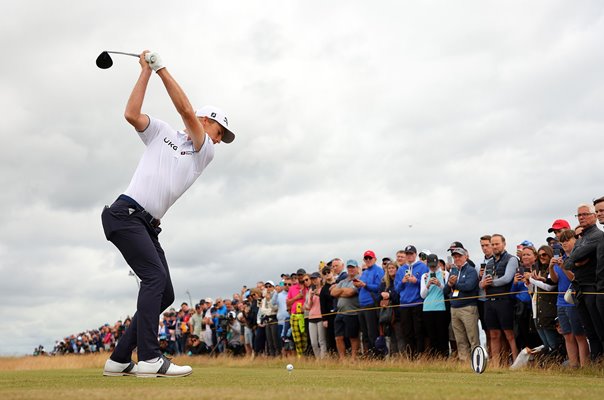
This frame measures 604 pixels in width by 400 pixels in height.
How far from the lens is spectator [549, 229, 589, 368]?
1359cm

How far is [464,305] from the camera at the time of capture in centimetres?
1638

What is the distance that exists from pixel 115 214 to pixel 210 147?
1.23 m

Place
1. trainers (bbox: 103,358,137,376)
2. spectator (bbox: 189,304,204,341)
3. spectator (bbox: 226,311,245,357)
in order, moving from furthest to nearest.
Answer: spectator (bbox: 189,304,204,341)
spectator (bbox: 226,311,245,357)
trainers (bbox: 103,358,137,376)

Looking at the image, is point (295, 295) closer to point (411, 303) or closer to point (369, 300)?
point (369, 300)

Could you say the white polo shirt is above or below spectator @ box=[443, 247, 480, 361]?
above

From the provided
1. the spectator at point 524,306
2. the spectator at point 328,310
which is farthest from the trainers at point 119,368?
the spectator at point 328,310

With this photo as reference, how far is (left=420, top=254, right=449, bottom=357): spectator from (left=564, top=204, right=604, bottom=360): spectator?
4334 millimetres

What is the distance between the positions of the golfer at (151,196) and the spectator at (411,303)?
998 cm

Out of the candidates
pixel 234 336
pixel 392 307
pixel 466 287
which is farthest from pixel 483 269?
pixel 234 336

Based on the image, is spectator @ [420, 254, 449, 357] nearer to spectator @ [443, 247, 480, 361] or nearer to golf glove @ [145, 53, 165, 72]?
spectator @ [443, 247, 480, 361]

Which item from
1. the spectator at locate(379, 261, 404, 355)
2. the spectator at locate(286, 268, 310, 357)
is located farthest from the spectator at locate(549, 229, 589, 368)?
the spectator at locate(286, 268, 310, 357)

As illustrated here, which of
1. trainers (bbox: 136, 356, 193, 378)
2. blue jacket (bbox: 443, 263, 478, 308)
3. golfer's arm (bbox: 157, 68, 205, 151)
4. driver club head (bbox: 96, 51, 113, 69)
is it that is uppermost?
driver club head (bbox: 96, 51, 113, 69)

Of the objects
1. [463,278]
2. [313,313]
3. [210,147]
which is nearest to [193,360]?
[313,313]

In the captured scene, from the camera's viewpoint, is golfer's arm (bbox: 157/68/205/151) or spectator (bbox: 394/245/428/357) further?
spectator (bbox: 394/245/428/357)
